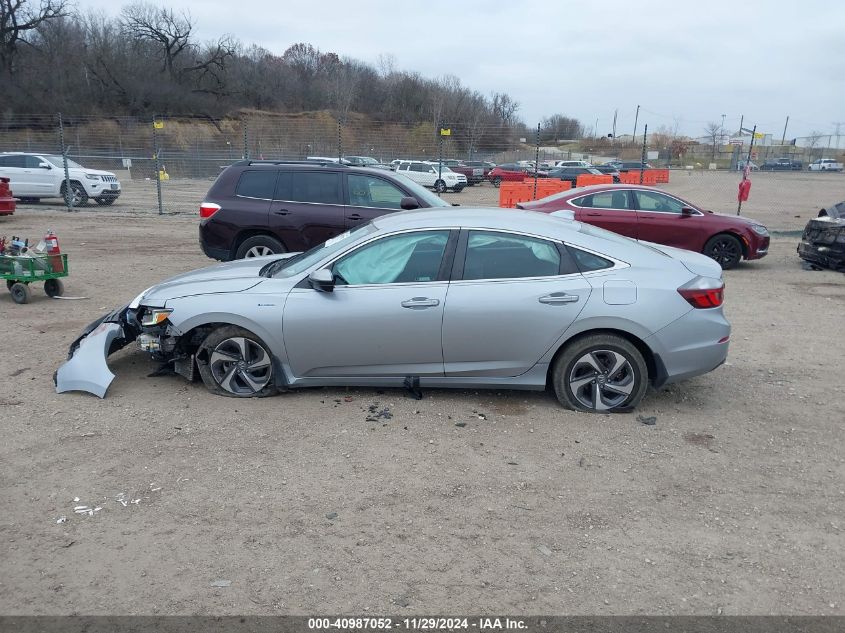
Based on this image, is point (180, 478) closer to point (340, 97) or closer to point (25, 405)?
point (25, 405)

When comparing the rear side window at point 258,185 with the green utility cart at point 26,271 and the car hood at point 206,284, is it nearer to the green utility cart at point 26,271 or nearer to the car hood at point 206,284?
the green utility cart at point 26,271

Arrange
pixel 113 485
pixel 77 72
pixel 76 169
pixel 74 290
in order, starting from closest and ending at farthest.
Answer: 1. pixel 113 485
2. pixel 74 290
3. pixel 76 169
4. pixel 77 72

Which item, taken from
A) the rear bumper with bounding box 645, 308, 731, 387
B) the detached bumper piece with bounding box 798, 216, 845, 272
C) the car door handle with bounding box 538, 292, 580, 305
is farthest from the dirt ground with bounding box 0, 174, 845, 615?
the detached bumper piece with bounding box 798, 216, 845, 272

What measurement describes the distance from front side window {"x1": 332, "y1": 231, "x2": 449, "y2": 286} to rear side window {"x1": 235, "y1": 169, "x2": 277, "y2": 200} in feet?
15.5

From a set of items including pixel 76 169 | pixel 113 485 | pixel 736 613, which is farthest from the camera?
pixel 76 169

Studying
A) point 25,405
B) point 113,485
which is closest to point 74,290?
point 25,405

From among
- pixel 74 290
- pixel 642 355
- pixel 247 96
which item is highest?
pixel 247 96

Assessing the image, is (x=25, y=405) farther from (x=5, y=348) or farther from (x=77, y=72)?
(x=77, y=72)

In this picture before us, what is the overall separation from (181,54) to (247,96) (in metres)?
7.58

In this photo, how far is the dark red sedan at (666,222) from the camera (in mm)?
11359

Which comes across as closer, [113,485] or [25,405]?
[113,485]

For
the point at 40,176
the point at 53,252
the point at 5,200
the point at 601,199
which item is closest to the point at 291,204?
the point at 53,252

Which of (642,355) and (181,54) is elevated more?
(181,54)

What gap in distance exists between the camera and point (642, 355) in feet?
16.4
